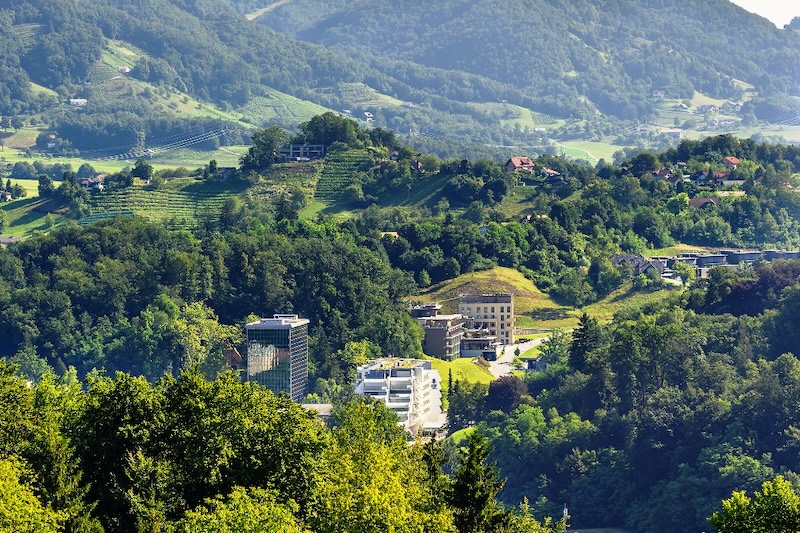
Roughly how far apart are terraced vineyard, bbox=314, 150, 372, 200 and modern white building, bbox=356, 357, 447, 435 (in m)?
40.2

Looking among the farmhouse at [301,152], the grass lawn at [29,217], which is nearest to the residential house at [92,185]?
the grass lawn at [29,217]

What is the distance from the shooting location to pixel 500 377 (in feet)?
293

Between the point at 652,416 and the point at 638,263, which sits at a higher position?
the point at 652,416

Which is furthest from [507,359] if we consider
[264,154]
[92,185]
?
[92,185]

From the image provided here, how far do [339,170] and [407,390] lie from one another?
1907 inches

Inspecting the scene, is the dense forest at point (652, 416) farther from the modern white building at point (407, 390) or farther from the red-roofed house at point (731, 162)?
the red-roofed house at point (731, 162)

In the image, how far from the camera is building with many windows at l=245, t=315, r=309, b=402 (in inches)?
3568

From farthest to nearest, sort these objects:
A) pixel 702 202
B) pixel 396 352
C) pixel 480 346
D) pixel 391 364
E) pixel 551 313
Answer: pixel 702 202, pixel 551 313, pixel 480 346, pixel 396 352, pixel 391 364

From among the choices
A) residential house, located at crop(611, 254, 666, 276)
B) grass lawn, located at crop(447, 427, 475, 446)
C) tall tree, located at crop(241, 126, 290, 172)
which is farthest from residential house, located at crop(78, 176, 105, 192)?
grass lawn, located at crop(447, 427, 475, 446)

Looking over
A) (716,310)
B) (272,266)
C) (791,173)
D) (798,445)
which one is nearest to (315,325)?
(272,266)

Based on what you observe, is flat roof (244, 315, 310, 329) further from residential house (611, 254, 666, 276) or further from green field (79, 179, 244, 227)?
green field (79, 179, 244, 227)

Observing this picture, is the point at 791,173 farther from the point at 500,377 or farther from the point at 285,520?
the point at 285,520

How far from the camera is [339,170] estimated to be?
131250 millimetres

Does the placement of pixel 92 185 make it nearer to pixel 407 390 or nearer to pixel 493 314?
pixel 493 314
